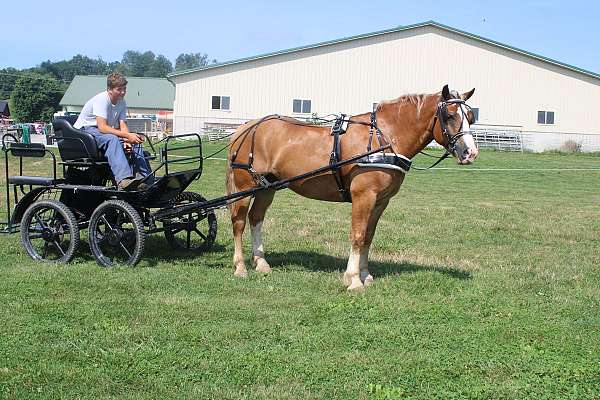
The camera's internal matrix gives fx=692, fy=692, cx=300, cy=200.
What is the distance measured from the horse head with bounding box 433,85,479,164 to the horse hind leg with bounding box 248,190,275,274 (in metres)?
2.42

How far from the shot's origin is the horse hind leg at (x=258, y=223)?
866 cm

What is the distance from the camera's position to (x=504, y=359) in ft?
17.9

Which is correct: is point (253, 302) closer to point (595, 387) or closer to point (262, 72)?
point (595, 387)

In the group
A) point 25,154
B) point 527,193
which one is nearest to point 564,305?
point 25,154

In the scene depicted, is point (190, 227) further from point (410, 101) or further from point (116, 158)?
point (410, 101)

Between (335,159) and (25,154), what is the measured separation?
4.01 metres

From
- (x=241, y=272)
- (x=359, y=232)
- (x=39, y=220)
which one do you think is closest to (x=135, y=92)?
(x=39, y=220)

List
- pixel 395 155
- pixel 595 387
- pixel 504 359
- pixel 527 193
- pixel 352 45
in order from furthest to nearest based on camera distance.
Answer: pixel 352 45 → pixel 527 193 → pixel 395 155 → pixel 504 359 → pixel 595 387

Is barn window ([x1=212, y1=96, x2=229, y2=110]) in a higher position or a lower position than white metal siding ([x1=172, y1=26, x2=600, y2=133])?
lower

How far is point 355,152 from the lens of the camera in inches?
304

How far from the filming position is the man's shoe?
8227mm

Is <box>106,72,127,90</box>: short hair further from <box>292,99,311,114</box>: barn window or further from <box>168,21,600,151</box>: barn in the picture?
<box>292,99,311,114</box>: barn window

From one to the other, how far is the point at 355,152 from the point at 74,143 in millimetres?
3462

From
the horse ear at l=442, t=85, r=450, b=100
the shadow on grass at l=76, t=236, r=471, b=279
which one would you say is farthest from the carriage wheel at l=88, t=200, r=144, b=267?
the horse ear at l=442, t=85, r=450, b=100
